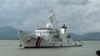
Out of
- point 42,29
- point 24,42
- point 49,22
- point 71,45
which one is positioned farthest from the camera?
point 71,45

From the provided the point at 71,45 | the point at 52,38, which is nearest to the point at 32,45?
the point at 52,38

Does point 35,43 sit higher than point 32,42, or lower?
lower

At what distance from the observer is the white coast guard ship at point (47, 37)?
68.7m

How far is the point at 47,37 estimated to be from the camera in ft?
244

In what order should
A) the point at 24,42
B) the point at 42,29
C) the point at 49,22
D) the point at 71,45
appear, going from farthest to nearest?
1. the point at 71,45
2. the point at 49,22
3. the point at 42,29
4. the point at 24,42

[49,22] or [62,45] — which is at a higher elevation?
[49,22]

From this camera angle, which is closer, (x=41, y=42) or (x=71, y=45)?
(x=41, y=42)

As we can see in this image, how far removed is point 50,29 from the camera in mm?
74812

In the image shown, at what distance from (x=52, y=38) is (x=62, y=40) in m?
4.31

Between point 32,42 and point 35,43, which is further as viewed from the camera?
point 35,43

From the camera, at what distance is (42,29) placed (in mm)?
73375

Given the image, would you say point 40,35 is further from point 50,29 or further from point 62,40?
point 62,40

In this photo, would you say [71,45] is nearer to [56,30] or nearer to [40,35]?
[56,30]

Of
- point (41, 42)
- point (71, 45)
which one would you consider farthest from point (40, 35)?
point (71, 45)
